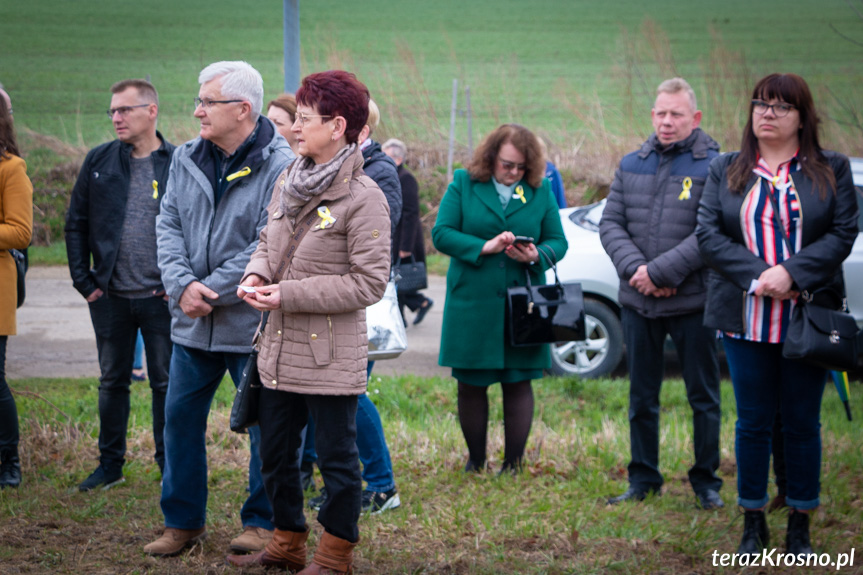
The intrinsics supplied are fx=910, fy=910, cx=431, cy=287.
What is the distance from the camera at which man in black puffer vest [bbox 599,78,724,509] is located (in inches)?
181

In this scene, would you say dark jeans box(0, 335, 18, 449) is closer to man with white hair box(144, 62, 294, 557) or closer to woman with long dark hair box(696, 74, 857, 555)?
man with white hair box(144, 62, 294, 557)

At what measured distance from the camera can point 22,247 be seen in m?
4.57

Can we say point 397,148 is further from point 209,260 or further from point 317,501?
point 209,260

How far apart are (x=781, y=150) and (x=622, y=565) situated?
74.6 inches

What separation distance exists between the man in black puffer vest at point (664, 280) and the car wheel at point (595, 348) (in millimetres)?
2704

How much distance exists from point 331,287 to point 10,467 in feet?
8.10

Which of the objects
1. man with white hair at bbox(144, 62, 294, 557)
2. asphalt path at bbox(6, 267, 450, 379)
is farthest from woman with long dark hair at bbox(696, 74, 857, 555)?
asphalt path at bbox(6, 267, 450, 379)

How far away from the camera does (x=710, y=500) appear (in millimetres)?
4578

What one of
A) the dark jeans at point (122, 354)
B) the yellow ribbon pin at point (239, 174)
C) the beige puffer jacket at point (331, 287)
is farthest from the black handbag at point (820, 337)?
the dark jeans at point (122, 354)

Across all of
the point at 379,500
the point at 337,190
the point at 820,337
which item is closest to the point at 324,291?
the point at 337,190

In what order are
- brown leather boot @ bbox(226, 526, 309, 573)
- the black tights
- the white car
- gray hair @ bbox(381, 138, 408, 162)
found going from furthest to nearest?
gray hair @ bbox(381, 138, 408, 162)
the white car
the black tights
brown leather boot @ bbox(226, 526, 309, 573)

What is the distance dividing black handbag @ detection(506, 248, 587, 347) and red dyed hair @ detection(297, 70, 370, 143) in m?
1.72

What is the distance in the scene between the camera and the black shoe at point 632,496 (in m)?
4.60

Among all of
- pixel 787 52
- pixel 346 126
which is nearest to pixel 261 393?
pixel 346 126
